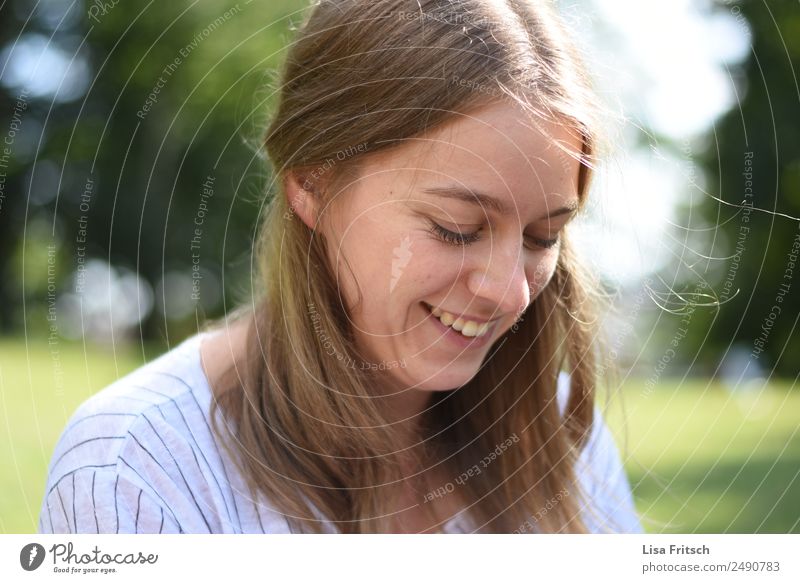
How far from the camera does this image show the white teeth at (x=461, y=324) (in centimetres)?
121

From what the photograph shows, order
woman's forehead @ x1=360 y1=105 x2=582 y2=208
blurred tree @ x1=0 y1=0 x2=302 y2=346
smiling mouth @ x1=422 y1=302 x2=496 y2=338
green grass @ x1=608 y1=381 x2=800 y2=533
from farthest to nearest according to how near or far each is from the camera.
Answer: blurred tree @ x1=0 y1=0 x2=302 y2=346 → green grass @ x1=608 y1=381 x2=800 y2=533 → smiling mouth @ x1=422 y1=302 x2=496 y2=338 → woman's forehead @ x1=360 y1=105 x2=582 y2=208

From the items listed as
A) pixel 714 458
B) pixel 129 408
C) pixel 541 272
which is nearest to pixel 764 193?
pixel 714 458

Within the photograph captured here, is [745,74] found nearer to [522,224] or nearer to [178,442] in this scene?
[522,224]

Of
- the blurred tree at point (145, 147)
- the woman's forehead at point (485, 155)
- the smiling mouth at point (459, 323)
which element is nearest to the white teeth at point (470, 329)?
the smiling mouth at point (459, 323)

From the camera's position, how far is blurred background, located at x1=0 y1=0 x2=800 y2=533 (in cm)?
Result: 165

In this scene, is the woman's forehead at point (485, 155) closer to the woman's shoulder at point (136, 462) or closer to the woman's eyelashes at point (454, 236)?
the woman's eyelashes at point (454, 236)

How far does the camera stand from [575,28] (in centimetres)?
133

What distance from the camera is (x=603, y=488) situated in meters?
1.53

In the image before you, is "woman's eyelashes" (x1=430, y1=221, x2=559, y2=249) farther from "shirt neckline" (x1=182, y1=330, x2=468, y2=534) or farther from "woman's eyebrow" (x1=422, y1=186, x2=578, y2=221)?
"shirt neckline" (x1=182, y1=330, x2=468, y2=534)

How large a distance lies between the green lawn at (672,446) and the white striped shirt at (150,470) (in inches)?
25.0

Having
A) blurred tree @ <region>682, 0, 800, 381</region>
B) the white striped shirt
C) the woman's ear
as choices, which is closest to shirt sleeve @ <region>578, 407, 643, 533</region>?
the white striped shirt

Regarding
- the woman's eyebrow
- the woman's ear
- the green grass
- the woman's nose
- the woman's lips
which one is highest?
the woman's ear
